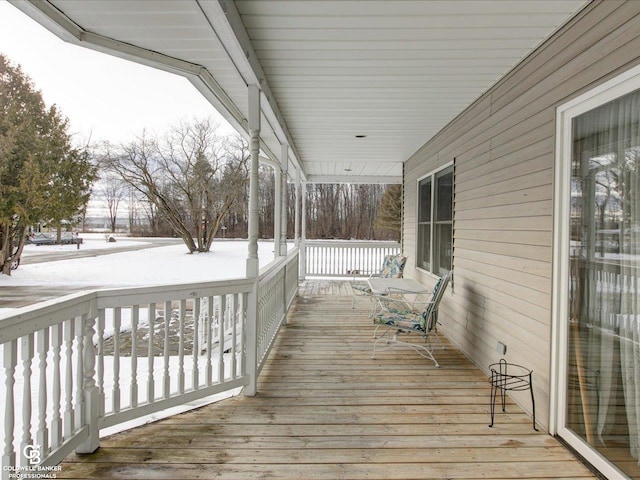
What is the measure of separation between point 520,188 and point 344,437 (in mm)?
2193

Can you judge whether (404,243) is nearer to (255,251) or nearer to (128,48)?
(255,251)

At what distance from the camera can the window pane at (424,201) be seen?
5662 millimetres

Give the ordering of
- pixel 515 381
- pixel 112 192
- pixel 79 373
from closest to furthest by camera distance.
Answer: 1. pixel 79 373
2. pixel 515 381
3. pixel 112 192

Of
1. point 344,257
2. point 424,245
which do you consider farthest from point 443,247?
point 344,257

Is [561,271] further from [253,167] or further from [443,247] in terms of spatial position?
[443,247]

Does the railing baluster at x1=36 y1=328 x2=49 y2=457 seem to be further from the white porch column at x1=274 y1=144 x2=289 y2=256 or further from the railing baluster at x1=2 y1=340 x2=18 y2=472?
the white porch column at x1=274 y1=144 x2=289 y2=256

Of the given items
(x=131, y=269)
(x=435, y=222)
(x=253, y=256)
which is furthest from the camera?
(x=131, y=269)

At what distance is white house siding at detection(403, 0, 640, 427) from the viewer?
6.29 feet

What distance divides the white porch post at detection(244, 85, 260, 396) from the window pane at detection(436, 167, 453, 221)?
2684mm

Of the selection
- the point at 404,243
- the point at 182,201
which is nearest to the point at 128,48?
the point at 404,243

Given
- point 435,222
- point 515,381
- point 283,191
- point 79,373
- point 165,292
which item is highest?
point 283,191

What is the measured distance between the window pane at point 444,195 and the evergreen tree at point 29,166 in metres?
7.73

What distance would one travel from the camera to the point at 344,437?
217 cm

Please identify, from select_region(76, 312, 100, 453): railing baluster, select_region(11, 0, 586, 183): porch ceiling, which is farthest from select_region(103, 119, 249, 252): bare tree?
select_region(76, 312, 100, 453): railing baluster
